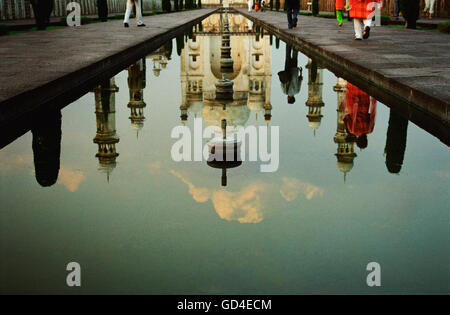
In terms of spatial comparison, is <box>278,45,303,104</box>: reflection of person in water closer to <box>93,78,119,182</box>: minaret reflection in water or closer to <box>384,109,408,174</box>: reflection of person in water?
<box>384,109,408,174</box>: reflection of person in water

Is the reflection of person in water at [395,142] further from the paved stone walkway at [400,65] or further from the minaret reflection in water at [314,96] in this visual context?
the minaret reflection in water at [314,96]

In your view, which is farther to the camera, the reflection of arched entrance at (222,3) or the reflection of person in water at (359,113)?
the reflection of arched entrance at (222,3)

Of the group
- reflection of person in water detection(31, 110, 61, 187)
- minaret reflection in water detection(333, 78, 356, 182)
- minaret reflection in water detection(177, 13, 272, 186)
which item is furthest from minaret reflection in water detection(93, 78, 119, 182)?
minaret reflection in water detection(333, 78, 356, 182)

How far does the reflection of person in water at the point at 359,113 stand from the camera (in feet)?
19.2

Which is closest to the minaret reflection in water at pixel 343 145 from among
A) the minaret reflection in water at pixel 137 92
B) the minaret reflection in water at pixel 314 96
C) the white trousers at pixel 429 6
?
the minaret reflection in water at pixel 314 96

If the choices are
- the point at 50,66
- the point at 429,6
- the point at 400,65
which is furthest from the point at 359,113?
the point at 429,6

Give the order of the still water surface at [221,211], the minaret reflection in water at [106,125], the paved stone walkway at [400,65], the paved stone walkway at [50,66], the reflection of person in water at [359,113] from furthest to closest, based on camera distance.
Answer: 1. the paved stone walkway at [400,65]
2. the paved stone walkway at [50,66]
3. the reflection of person in water at [359,113]
4. the minaret reflection in water at [106,125]
5. the still water surface at [221,211]

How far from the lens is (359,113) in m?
6.66

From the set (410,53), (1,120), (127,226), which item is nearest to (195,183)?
(127,226)

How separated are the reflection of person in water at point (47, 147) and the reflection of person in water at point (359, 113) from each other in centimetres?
274

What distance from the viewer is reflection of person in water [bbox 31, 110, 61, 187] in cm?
451

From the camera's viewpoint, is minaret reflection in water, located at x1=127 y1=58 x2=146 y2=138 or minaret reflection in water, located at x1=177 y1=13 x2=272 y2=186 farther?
minaret reflection in water, located at x1=127 y1=58 x2=146 y2=138

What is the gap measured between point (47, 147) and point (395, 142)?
3.22 meters

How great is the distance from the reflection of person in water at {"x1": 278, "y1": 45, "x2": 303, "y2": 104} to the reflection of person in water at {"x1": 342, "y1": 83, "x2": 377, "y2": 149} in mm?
918
